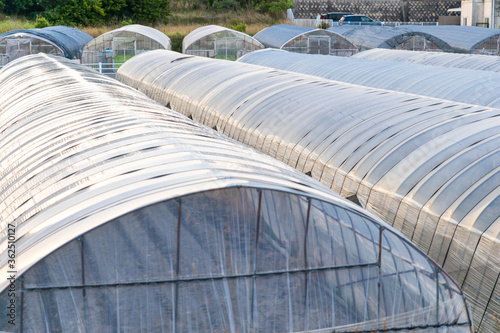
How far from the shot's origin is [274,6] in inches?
2349

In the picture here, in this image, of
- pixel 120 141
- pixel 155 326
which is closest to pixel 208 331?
pixel 155 326

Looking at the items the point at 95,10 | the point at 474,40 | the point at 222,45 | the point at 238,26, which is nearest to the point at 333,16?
the point at 238,26

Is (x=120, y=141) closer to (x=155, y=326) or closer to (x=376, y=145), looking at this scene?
(x=155, y=326)

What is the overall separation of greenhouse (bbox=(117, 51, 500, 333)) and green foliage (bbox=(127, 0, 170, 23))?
39.8 m

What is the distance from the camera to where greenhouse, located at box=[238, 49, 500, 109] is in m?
16.4

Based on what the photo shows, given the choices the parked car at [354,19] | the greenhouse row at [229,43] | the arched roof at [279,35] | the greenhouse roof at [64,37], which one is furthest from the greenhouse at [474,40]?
the greenhouse roof at [64,37]

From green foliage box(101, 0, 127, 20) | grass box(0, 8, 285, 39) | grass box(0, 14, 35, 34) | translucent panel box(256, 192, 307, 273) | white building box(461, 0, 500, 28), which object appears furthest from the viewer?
green foliage box(101, 0, 127, 20)

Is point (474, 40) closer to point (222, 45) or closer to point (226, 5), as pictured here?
point (222, 45)

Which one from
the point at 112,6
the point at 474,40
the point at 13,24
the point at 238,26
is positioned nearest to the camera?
the point at 474,40

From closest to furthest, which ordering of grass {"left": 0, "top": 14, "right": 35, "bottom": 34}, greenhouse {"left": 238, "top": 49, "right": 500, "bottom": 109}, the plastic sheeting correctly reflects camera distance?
1. the plastic sheeting
2. greenhouse {"left": 238, "top": 49, "right": 500, "bottom": 109}
3. grass {"left": 0, "top": 14, "right": 35, "bottom": 34}

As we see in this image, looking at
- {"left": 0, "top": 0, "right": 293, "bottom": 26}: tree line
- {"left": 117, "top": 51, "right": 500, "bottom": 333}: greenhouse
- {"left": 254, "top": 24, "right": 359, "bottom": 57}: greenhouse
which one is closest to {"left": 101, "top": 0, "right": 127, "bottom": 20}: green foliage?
{"left": 0, "top": 0, "right": 293, "bottom": 26}: tree line

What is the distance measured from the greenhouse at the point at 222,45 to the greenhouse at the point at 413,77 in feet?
35.8

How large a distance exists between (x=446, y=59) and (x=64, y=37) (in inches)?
946

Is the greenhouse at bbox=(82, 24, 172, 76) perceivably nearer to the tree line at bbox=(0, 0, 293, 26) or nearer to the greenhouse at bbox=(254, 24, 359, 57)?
the greenhouse at bbox=(254, 24, 359, 57)
